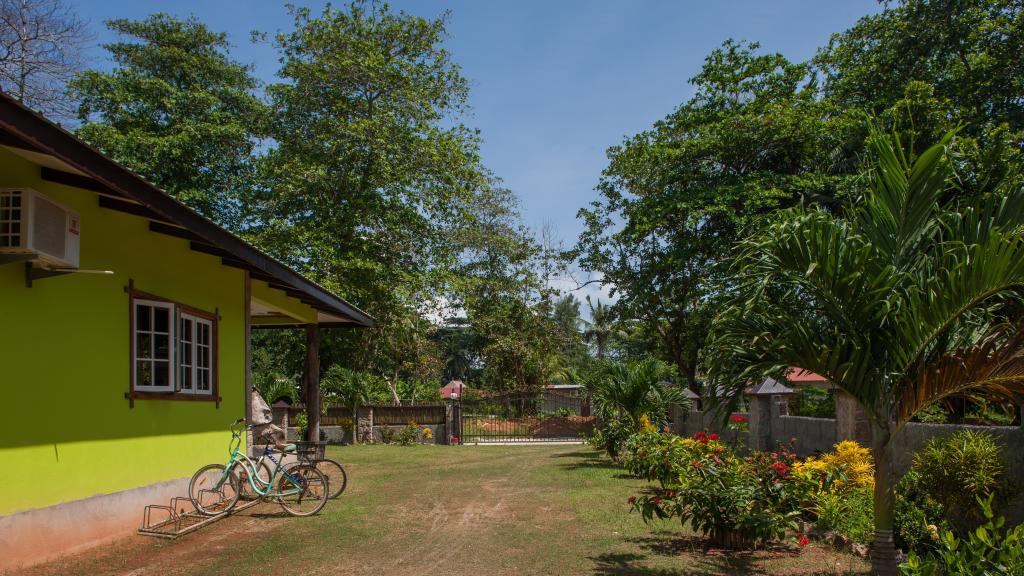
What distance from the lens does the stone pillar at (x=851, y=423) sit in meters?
11.1

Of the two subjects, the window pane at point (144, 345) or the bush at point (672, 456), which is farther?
the window pane at point (144, 345)

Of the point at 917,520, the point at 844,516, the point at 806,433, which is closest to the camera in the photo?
the point at 917,520

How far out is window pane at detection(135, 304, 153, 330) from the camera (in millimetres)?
8609

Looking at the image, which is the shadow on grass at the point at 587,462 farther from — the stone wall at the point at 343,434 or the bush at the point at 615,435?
the stone wall at the point at 343,434

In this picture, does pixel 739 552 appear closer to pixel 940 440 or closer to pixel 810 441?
pixel 940 440

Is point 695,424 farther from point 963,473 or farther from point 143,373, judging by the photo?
point 143,373

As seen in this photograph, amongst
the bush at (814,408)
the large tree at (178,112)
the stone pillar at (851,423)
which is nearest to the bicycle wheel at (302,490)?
the stone pillar at (851,423)

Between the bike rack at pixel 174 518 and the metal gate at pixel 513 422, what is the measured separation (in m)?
15.0

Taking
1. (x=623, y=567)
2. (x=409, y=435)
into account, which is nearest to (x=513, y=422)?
(x=409, y=435)

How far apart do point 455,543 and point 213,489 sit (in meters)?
3.40

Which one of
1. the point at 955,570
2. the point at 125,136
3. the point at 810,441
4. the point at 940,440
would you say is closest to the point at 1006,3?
the point at 810,441

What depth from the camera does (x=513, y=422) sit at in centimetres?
2839

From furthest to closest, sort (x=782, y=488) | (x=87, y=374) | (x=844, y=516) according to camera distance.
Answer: (x=844, y=516) → (x=87, y=374) → (x=782, y=488)

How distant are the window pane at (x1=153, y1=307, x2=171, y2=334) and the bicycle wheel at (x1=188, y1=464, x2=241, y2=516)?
1.79 m
